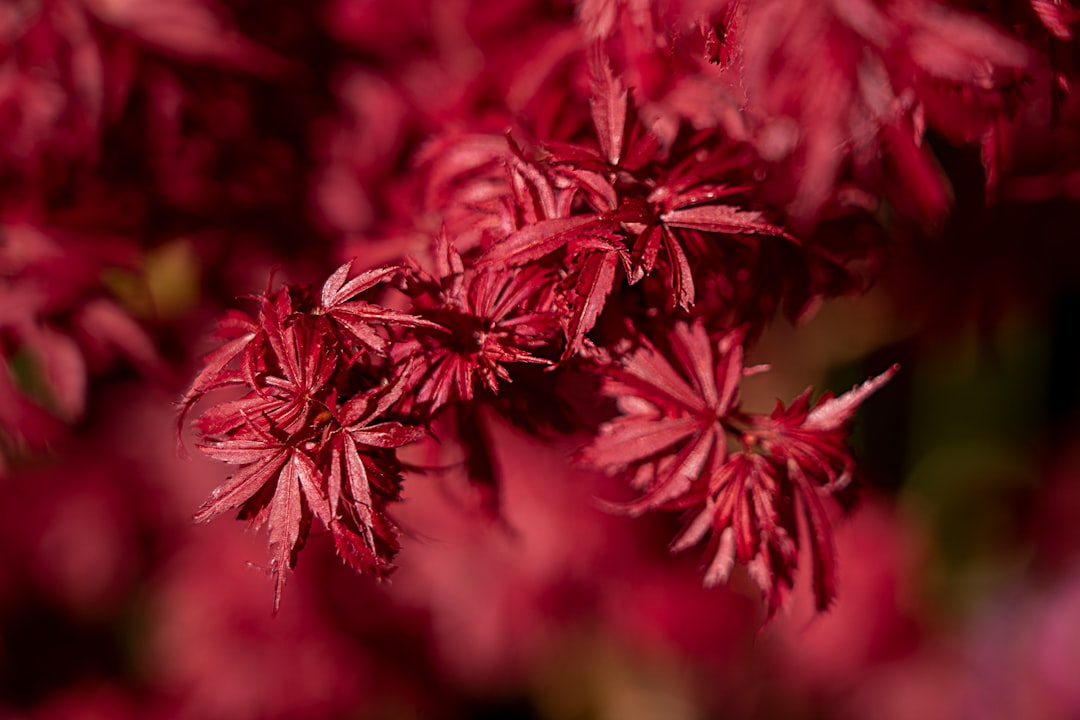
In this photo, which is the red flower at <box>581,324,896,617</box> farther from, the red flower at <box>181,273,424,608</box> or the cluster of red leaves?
the red flower at <box>181,273,424,608</box>

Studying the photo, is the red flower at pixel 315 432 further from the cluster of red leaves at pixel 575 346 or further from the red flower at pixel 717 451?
the red flower at pixel 717 451

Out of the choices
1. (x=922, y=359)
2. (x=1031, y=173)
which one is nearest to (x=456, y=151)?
(x=1031, y=173)

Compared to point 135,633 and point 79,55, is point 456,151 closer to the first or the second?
point 79,55

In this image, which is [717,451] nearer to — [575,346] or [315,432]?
[575,346]

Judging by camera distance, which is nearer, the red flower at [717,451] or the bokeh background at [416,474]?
the red flower at [717,451]

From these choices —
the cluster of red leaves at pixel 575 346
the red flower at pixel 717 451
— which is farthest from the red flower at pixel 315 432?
the red flower at pixel 717 451

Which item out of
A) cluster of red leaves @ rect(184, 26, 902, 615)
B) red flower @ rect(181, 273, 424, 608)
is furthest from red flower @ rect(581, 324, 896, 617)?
red flower @ rect(181, 273, 424, 608)

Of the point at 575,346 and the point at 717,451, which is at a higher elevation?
the point at 575,346

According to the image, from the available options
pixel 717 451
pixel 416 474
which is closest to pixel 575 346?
pixel 717 451
